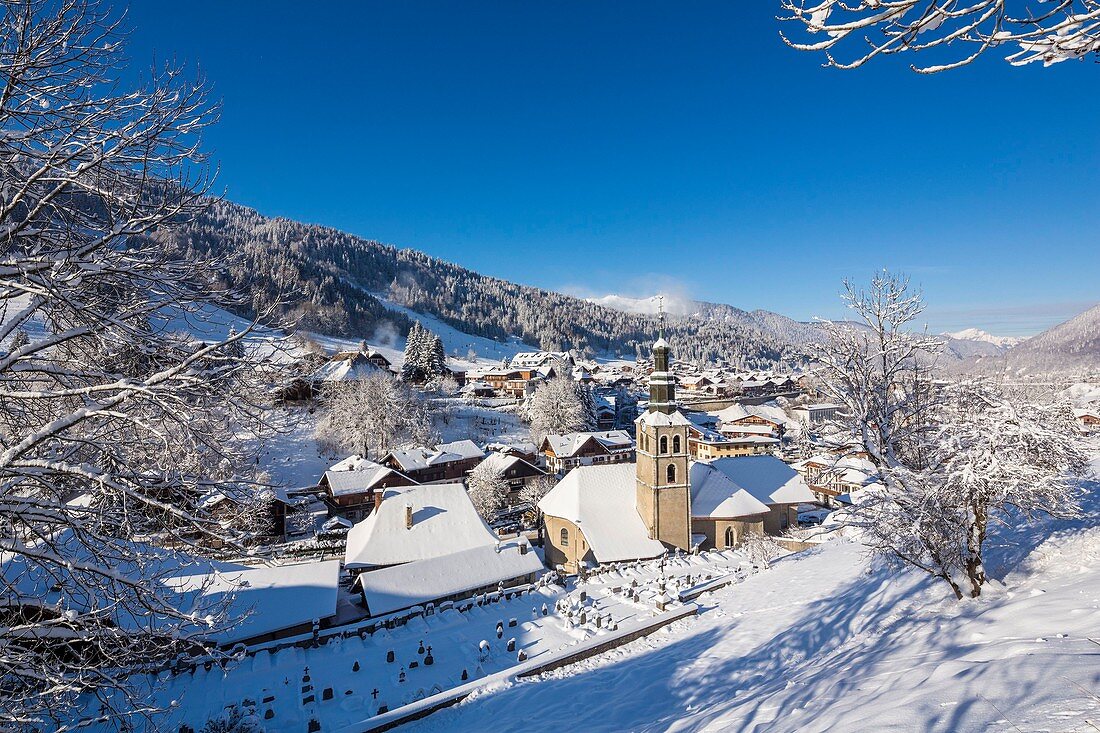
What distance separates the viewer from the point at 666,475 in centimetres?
2781

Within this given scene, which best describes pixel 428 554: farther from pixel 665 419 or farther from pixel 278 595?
pixel 665 419

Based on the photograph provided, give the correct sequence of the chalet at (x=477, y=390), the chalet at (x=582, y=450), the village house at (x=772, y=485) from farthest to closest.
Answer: the chalet at (x=477, y=390) < the chalet at (x=582, y=450) < the village house at (x=772, y=485)

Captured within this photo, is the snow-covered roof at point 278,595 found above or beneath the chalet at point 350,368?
beneath

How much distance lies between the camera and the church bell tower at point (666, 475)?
27.6 meters

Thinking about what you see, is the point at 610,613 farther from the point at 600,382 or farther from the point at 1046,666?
the point at 600,382

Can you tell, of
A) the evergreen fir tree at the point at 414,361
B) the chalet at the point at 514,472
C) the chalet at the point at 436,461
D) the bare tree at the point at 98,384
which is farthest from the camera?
the evergreen fir tree at the point at 414,361

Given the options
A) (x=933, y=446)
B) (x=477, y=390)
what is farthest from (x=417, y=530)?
(x=477, y=390)

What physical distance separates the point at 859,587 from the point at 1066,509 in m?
7.22

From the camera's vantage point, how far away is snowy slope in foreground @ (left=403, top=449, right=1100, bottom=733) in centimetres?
548

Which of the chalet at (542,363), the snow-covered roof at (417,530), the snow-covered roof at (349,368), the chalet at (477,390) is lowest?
the snow-covered roof at (417,530)

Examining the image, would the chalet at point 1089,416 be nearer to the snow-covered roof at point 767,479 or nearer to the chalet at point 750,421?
the chalet at point 750,421

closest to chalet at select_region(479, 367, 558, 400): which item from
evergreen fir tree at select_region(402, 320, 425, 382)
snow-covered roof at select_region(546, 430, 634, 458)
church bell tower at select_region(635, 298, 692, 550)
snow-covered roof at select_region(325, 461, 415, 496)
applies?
evergreen fir tree at select_region(402, 320, 425, 382)

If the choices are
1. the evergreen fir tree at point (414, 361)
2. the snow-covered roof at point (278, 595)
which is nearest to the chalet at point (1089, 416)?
the snow-covered roof at point (278, 595)

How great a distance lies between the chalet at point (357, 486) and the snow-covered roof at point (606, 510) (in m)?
13.6
